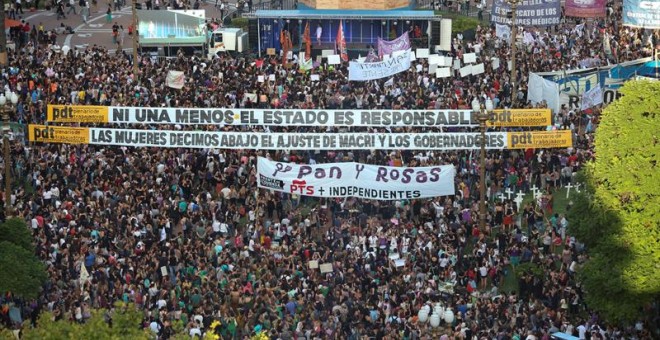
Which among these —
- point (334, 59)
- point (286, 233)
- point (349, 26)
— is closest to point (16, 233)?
point (286, 233)

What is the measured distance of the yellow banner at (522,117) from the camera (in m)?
50.8

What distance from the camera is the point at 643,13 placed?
6150cm

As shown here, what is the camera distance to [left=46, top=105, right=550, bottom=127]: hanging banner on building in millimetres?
50438

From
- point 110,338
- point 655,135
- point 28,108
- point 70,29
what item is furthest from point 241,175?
point 70,29

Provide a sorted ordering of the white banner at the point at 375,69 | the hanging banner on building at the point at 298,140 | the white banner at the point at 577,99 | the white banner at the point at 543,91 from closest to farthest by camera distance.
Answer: the hanging banner on building at the point at 298,140, the white banner at the point at 577,99, the white banner at the point at 543,91, the white banner at the point at 375,69

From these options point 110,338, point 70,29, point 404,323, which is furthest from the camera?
point 70,29

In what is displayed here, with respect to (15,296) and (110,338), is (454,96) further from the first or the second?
(110,338)

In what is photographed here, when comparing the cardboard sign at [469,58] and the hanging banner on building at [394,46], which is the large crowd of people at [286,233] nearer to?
the cardboard sign at [469,58]

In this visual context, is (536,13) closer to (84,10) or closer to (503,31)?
(503,31)

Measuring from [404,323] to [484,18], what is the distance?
1491 inches

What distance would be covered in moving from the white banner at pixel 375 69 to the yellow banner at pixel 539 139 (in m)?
8.08

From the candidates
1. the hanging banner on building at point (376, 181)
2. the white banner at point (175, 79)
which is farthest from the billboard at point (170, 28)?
the hanging banner on building at point (376, 181)

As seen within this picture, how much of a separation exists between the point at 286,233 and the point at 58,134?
29.5 ft

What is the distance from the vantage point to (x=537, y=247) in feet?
147
